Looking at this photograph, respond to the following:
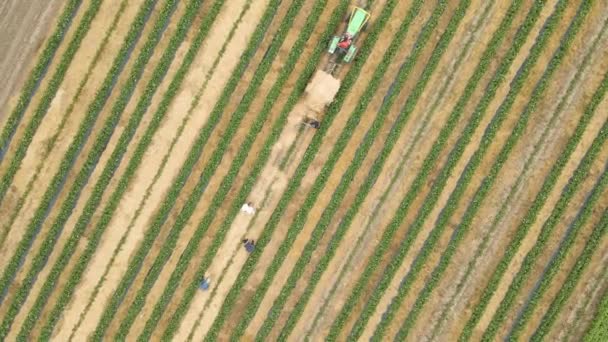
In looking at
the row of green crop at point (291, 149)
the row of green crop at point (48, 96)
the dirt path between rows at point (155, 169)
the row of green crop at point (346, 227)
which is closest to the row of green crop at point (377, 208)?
the row of green crop at point (346, 227)

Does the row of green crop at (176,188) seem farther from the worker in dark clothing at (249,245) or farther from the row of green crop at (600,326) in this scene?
the row of green crop at (600,326)

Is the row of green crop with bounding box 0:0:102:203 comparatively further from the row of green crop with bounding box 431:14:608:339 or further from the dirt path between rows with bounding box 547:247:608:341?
the dirt path between rows with bounding box 547:247:608:341

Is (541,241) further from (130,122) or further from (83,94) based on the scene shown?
(83,94)

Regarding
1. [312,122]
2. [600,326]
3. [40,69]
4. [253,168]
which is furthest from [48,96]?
[600,326]

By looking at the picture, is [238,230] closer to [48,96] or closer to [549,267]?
[48,96]

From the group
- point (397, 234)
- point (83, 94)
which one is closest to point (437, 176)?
point (397, 234)
